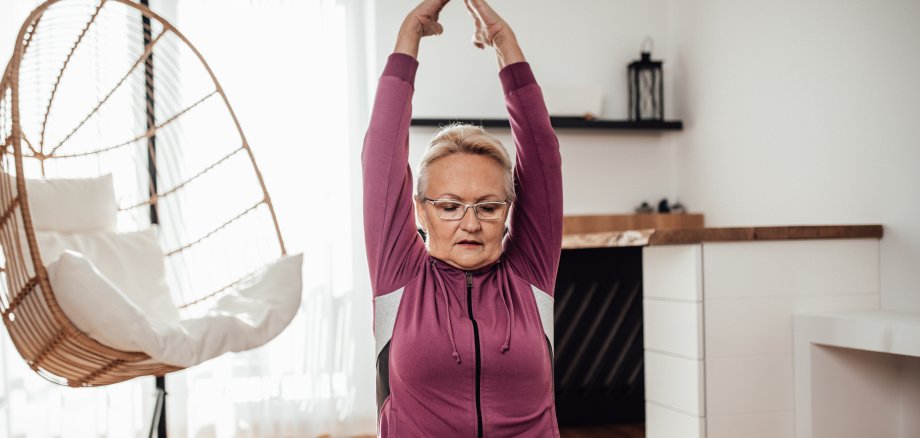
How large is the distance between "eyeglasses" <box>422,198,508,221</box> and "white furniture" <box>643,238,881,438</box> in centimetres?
102

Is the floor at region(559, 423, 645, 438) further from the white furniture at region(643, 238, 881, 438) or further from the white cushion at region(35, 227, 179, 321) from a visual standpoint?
the white cushion at region(35, 227, 179, 321)

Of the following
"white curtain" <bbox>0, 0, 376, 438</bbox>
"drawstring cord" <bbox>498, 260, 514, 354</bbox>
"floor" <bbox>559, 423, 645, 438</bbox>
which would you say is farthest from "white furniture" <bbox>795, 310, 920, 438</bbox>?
"white curtain" <bbox>0, 0, 376, 438</bbox>

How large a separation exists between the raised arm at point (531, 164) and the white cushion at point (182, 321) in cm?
85

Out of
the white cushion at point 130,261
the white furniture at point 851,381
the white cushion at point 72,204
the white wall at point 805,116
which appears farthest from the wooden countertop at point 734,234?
the white cushion at point 72,204

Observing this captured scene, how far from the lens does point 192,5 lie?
11.0 feet

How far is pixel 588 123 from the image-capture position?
353 cm

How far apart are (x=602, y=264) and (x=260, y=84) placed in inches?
65.2

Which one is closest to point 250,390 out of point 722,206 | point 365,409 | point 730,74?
point 365,409

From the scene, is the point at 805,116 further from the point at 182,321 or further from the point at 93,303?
the point at 93,303

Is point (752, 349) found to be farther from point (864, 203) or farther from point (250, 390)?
point (250, 390)

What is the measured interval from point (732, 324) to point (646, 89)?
5.60ft

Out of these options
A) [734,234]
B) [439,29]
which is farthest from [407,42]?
[734,234]

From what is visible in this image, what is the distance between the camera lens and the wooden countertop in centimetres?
215

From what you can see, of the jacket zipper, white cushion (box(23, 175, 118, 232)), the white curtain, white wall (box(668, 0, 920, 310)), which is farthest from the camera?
the white curtain
